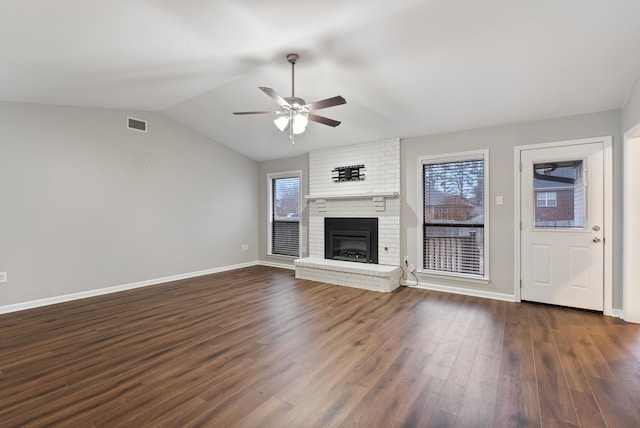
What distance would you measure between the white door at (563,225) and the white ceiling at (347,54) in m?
0.61

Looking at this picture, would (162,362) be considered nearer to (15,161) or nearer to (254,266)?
(15,161)

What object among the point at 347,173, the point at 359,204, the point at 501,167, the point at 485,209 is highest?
the point at 347,173

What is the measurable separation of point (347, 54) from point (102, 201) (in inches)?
164

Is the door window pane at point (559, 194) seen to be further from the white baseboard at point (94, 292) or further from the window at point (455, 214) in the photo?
the white baseboard at point (94, 292)

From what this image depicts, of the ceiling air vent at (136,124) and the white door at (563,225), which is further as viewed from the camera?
the ceiling air vent at (136,124)

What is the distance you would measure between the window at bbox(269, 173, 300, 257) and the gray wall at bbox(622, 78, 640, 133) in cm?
498

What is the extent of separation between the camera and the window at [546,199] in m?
3.78

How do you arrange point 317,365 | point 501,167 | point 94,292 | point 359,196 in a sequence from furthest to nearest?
point 359,196 < point 94,292 < point 501,167 < point 317,365

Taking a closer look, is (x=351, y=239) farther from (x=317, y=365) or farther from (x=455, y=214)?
(x=317, y=365)

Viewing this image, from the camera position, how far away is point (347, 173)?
5.45 m

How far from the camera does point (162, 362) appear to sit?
2.38 metres

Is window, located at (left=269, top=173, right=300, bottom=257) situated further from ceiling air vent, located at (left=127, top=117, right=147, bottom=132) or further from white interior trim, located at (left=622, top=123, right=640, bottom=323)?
white interior trim, located at (left=622, top=123, right=640, bottom=323)

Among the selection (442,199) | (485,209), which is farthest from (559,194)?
(442,199)

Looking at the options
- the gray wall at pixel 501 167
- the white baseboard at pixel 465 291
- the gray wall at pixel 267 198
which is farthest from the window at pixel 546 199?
the gray wall at pixel 267 198
